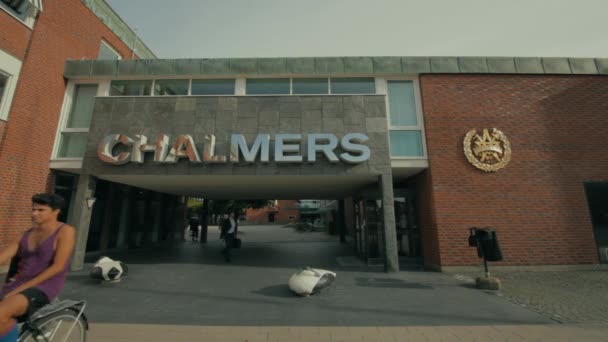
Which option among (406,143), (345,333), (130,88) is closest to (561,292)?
(406,143)

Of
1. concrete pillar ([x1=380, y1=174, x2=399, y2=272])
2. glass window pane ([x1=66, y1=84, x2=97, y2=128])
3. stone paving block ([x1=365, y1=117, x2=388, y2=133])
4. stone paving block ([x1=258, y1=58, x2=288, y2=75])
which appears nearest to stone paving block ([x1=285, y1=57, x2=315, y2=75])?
stone paving block ([x1=258, y1=58, x2=288, y2=75])

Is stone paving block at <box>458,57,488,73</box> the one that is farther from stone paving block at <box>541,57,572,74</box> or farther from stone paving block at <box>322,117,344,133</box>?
stone paving block at <box>322,117,344,133</box>

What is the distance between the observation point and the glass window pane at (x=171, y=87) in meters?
10.4

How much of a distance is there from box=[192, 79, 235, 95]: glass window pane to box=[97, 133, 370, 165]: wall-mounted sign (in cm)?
228

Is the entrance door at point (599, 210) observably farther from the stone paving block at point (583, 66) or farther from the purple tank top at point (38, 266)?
the purple tank top at point (38, 266)

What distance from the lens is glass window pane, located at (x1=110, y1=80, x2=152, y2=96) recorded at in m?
10.4

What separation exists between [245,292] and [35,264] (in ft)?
14.7

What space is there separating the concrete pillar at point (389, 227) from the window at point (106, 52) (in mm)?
14651

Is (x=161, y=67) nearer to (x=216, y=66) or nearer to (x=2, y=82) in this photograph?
(x=216, y=66)

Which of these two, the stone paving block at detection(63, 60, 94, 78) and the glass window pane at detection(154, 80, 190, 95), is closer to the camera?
the stone paving block at detection(63, 60, 94, 78)

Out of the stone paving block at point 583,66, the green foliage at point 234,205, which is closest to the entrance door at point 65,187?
the green foliage at point 234,205

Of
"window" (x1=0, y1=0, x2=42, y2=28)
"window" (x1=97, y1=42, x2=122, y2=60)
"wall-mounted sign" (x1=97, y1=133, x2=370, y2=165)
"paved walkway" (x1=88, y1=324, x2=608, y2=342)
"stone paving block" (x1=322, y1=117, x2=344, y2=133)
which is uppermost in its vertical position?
"window" (x1=97, y1=42, x2=122, y2=60)

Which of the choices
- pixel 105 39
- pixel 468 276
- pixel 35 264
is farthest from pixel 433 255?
pixel 105 39

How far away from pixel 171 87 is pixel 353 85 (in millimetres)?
7465
